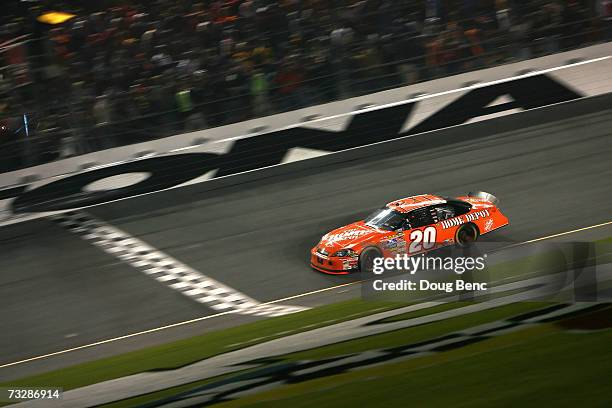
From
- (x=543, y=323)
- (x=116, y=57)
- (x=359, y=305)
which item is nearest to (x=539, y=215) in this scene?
(x=359, y=305)

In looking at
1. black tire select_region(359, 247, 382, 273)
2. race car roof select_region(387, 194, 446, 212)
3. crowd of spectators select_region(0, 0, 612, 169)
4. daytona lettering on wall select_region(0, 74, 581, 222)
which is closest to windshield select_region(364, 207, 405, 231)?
race car roof select_region(387, 194, 446, 212)

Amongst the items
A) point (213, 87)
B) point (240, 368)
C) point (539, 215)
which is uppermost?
point (213, 87)

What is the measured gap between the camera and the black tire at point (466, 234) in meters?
14.1

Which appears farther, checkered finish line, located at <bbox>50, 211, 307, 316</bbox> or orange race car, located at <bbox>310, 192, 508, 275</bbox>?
orange race car, located at <bbox>310, 192, 508, 275</bbox>

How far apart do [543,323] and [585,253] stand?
1.41 m

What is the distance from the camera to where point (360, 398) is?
718cm

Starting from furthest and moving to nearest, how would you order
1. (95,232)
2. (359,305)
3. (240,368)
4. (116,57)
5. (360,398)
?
(116,57) < (95,232) < (359,305) < (240,368) < (360,398)

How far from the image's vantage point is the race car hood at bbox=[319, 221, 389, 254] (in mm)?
13758

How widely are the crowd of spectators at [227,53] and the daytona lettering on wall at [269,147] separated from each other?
550 millimetres

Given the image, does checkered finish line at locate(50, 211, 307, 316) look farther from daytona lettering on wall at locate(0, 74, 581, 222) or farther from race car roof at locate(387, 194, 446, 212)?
race car roof at locate(387, 194, 446, 212)

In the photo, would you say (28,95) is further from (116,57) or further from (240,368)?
(240,368)

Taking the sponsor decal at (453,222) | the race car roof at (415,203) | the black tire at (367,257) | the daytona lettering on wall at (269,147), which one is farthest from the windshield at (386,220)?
the daytona lettering on wall at (269,147)

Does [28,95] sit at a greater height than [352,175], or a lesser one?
greater

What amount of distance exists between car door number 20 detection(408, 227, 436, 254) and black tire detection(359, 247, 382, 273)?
60 cm
